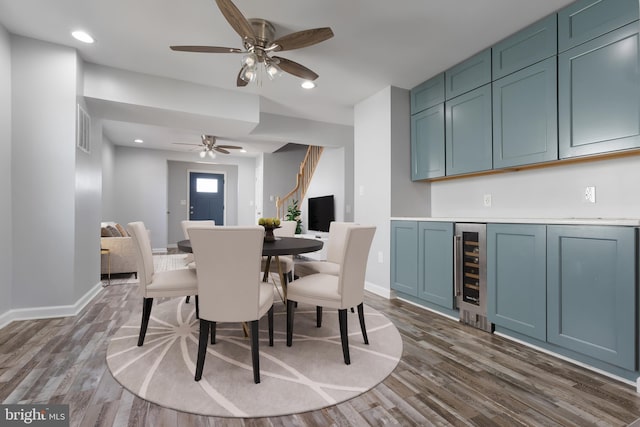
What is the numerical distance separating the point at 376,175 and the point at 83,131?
3.25m

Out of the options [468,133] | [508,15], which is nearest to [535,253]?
[468,133]

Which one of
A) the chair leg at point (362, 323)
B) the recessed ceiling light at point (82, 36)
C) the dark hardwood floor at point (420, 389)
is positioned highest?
the recessed ceiling light at point (82, 36)

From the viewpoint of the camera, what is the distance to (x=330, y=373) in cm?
185

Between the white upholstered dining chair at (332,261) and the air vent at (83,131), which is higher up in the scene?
the air vent at (83,131)

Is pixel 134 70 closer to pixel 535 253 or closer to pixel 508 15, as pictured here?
pixel 508 15

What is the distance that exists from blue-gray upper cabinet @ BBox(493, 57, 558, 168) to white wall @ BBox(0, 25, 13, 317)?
14.0ft

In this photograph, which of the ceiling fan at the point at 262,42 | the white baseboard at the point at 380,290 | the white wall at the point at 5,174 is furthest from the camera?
the white baseboard at the point at 380,290

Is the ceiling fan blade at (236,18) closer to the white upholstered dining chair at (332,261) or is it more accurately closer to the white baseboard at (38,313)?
the white upholstered dining chair at (332,261)

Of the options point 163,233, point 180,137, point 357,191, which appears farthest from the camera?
point 163,233

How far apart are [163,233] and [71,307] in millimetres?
5115

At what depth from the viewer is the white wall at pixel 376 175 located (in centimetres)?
369

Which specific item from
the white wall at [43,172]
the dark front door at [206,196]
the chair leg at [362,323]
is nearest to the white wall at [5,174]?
the white wall at [43,172]

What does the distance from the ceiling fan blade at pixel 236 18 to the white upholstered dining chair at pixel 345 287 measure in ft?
5.16

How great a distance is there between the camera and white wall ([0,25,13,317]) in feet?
8.46
